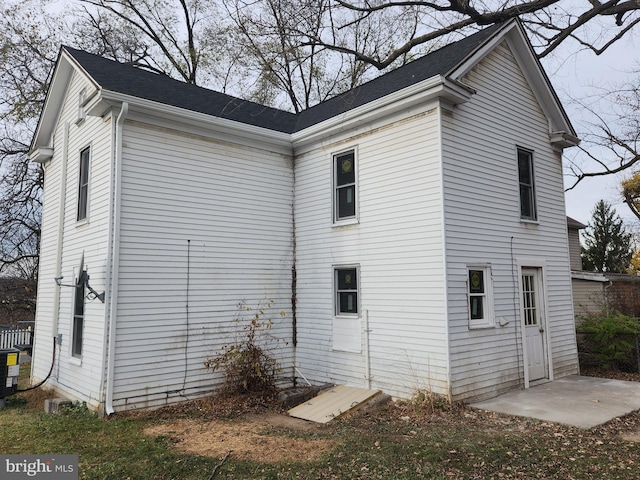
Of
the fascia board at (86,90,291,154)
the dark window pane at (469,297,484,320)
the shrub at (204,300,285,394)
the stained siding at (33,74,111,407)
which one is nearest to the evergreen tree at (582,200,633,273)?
the dark window pane at (469,297,484,320)

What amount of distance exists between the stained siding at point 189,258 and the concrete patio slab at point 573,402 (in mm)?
4718

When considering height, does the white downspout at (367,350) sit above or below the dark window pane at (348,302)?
below

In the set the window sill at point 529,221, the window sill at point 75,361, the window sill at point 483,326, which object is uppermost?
the window sill at point 529,221

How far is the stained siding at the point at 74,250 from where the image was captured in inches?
320

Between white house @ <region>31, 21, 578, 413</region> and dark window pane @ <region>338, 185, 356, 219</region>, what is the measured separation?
1.3 inches

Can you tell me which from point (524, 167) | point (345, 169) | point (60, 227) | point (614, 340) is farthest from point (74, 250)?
point (614, 340)

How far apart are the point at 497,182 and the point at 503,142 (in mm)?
960

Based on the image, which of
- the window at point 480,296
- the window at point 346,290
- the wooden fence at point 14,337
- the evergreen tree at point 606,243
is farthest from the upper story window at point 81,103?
the evergreen tree at point 606,243

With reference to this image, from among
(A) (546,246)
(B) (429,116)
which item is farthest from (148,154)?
(A) (546,246)

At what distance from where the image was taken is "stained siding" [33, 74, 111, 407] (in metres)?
8.12

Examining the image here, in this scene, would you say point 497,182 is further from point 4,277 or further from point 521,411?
point 4,277

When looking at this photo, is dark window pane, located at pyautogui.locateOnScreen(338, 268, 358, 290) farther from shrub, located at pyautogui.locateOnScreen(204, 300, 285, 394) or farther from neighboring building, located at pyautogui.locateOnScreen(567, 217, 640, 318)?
neighboring building, located at pyautogui.locateOnScreen(567, 217, 640, 318)

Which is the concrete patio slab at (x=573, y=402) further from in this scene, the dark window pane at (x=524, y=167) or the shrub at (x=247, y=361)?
the dark window pane at (x=524, y=167)

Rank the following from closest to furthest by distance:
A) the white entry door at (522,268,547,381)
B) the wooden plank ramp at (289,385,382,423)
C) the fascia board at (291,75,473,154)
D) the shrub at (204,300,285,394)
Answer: the wooden plank ramp at (289,385,382,423)
the fascia board at (291,75,473,154)
the shrub at (204,300,285,394)
the white entry door at (522,268,547,381)
